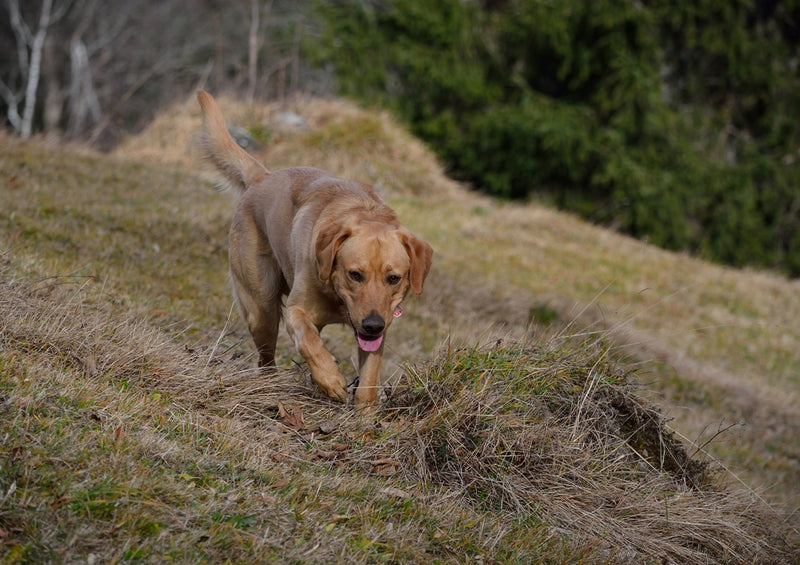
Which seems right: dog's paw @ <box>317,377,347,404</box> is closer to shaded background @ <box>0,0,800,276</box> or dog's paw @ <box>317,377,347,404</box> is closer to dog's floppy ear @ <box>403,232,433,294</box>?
dog's floppy ear @ <box>403,232,433,294</box>

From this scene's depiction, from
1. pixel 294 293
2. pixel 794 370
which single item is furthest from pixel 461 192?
pixel 294 293

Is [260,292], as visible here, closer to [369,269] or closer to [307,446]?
[369,269]

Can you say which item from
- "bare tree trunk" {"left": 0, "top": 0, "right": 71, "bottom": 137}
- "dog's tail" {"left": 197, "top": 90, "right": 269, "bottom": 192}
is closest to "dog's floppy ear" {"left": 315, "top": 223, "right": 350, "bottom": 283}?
"dog's tail" {"left": 197, "top": 90, "right": 269, "bottom": 192}

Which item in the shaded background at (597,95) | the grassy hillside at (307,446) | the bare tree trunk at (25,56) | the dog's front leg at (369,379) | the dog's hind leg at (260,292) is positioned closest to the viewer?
the grassy hillside at (307,446)

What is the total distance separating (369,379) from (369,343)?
0.87 ft

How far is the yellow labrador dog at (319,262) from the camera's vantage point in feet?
14.6

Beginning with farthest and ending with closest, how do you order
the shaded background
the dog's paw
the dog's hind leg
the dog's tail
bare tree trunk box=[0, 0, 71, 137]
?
bare tree trunk box=[0, 0, 71, 137] → the shaded background → the dog's tail → the dog's hind leg → the dog's paw

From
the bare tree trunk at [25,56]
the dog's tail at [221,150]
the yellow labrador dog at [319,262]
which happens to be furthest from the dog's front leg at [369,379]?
the bare tree trunk at [25,56]

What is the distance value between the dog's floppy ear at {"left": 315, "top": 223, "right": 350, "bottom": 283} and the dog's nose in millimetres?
354

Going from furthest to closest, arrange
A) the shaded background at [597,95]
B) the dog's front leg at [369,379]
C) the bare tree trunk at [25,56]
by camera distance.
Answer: the bare tree trunk at [25,56] → the shaded background at [597,95] → the dog's front leg at [369,379]

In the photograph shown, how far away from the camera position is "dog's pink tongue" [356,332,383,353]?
440 cm

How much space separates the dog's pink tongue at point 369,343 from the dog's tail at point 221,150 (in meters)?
1.98

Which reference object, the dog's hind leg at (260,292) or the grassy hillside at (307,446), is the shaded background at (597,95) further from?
the dog's hind leg at (260,292)

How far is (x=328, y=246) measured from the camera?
14.7 feet
